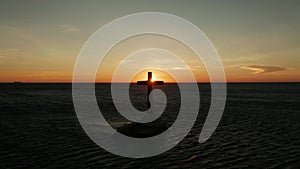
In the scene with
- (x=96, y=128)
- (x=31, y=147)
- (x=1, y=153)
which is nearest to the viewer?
(x=1, y=153)

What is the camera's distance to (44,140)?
839 inches

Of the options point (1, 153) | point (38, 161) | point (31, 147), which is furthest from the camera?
point (31, 147)

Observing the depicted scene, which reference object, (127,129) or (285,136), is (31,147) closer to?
(127,129)

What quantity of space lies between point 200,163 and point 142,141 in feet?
20.9

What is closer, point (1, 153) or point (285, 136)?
point (1, 153)

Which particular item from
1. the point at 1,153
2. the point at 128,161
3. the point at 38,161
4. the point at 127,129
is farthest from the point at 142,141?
the point at 1,153

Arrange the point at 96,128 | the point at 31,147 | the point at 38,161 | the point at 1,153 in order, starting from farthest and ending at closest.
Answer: the point at 96,128
the point at 31,147
the point at 1,153
the point at 38,161

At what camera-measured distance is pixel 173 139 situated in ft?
73.3

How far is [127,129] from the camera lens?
73.9 ft

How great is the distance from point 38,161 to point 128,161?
18.5 ft

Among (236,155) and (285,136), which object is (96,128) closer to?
(236,155)

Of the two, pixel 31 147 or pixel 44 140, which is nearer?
pixel 31 147

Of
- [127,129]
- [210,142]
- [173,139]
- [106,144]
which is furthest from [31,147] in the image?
[210,142]

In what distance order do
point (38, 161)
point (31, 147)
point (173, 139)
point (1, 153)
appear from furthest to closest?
point (173, 139) < point (31, 147) < point (1, 153) < point (38, 161)
